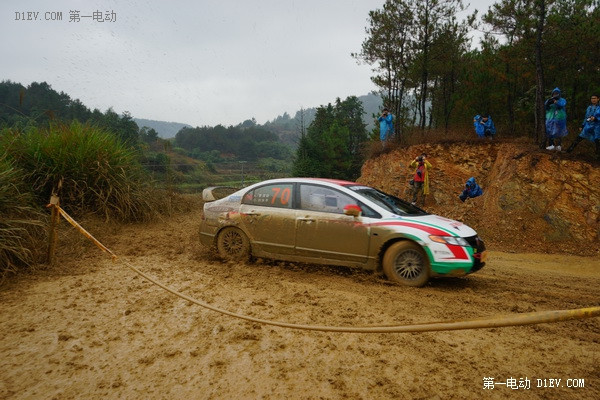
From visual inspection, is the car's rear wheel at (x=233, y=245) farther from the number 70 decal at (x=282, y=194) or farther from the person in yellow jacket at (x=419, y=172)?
the person in yellow jacket at (x=419, y=172)

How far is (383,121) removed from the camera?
1744 centimetres

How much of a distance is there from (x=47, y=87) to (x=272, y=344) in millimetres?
65879

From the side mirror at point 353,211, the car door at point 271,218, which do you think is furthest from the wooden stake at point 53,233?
the side mirror at point 353,211

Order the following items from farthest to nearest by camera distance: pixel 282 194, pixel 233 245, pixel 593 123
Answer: pixel 593 123 → pixel 233 245 → pixel 282 194

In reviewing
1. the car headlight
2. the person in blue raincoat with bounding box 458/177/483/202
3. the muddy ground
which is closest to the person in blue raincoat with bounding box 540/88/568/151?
the person in blue raincoat with bounding box 458/177/483/202

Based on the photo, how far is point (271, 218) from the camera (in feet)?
19.7

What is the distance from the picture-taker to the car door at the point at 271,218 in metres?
5.87

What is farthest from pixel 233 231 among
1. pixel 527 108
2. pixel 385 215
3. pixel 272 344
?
pixel 527 108

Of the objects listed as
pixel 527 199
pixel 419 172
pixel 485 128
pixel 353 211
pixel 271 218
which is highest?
pixel 485 128

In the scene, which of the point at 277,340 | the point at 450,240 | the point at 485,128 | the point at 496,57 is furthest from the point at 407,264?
the point at 496,57

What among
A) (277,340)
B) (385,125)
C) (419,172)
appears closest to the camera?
(277,340)

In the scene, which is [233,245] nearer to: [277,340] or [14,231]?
[277,340]

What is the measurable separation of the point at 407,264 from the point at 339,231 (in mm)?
1104

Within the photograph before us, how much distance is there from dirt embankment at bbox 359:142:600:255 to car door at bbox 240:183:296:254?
700 centimetres
